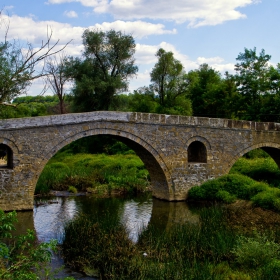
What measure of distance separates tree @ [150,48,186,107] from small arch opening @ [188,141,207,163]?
16.8 m

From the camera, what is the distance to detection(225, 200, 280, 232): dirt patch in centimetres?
1238

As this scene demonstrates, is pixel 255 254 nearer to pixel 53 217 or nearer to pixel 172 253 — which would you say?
pixel 172 253

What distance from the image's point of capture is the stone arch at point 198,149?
1894cm

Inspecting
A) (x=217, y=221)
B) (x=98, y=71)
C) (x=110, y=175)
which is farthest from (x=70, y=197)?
(x=98, y=71)

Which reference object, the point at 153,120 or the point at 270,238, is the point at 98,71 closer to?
the point at 153,120

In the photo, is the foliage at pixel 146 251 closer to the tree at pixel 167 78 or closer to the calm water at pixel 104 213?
the calm water at pixel 104 213

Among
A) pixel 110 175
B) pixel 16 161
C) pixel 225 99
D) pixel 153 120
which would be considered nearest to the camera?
pixel 16 161

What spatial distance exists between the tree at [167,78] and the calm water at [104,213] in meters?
18.0

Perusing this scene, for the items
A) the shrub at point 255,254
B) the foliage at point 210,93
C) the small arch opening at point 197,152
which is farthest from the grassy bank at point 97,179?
the foliage at point 210,93

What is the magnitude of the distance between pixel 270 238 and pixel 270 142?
34.3 feet

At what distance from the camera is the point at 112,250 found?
9.75 metres

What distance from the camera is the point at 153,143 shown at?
1784 cm

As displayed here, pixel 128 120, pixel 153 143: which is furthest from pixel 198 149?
pixel 128 120

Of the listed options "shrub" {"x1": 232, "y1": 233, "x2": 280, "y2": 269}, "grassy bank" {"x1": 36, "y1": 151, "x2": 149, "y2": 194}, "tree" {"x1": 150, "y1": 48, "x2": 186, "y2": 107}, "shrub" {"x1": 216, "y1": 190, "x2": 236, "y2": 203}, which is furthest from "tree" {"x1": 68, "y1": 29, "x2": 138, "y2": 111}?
"shrub" {"x1": 232, "y1": 233, "x2": 280, "y2": 269}
